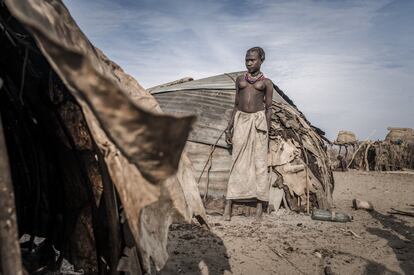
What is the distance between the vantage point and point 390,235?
5.07 m

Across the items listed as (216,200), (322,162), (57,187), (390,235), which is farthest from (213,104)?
(57,187)

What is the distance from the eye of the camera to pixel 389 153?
655 inches

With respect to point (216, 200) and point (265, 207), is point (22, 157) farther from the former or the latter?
point (265, 207)

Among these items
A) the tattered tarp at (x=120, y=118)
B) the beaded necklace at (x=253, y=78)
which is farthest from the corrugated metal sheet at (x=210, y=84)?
the tattered tarp at (x=120, y=118)

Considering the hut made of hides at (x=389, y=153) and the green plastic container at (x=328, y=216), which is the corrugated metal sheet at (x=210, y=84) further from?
the hut made of hides at (x=389, y=153)

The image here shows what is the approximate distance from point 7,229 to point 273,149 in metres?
5.55

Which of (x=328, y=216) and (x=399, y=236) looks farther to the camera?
(x=328, y=216)

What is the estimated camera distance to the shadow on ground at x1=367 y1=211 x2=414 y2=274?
3.90 meters

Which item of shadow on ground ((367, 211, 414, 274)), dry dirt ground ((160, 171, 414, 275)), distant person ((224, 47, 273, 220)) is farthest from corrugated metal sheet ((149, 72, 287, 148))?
shadow on ground ((367, 211, 414, 274))

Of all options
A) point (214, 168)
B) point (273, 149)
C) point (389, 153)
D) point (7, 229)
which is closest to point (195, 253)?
point (214, 168)

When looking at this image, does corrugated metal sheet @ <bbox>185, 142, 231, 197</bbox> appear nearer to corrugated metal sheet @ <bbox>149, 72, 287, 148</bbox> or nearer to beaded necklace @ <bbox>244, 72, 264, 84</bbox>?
corrugated metal sheet @ <bbox>149, 72, 287, 148</bbox>

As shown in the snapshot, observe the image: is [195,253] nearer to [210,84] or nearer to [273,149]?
[273,149]

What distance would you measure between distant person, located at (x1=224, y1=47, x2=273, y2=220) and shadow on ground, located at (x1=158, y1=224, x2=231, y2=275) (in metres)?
1.07

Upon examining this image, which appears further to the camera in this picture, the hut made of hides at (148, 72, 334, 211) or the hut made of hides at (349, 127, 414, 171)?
the hut made of hides at (349, 127, 414, 171)
